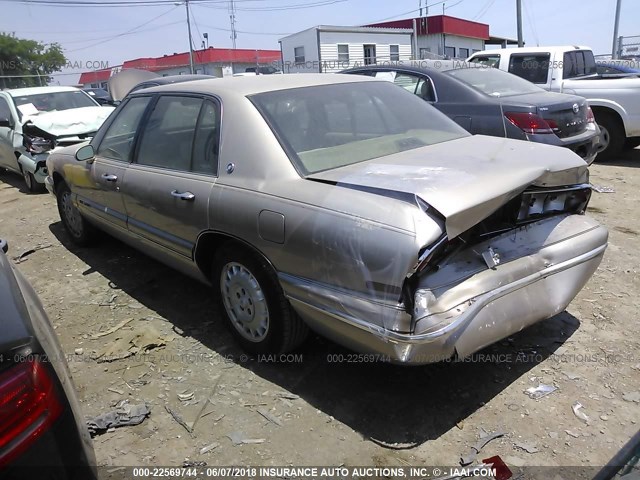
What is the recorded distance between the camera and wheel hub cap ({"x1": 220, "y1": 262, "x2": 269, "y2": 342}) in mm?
2986

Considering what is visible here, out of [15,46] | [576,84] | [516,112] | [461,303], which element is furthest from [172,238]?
[15,46]

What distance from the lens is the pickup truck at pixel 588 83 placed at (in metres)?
7.97

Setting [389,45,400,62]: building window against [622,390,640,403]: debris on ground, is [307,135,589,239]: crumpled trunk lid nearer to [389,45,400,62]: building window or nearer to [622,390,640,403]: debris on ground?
[622,390,640,403]: debris on ground

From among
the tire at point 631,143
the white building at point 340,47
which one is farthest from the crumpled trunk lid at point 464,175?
the white building at point 340,47

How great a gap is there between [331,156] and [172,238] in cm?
127

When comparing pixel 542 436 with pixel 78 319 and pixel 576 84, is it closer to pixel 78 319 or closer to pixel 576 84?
pixel 78 319

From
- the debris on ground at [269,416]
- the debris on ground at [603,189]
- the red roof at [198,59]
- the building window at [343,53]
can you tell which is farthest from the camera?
the red roof at [198,59]

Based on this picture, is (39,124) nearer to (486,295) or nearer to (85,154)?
(85,154)

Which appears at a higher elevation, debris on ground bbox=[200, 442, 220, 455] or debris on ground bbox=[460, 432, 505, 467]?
debris on ground bbox=[460, 432, 505, 467]

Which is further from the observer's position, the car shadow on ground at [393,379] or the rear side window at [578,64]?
the rear side window at [578,64]

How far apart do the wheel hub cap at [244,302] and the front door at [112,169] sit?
4.47ft

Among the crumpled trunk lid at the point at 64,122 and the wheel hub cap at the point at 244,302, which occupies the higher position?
the crumpled trunk lid at the point at 64,122

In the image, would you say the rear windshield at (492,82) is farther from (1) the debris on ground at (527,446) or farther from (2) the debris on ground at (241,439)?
(2) the debris on ground at (241,439)

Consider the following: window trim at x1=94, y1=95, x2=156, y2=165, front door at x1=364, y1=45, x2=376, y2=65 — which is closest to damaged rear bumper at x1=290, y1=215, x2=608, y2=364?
window trim at x1=94, y1=95, x2=156, y2=165
